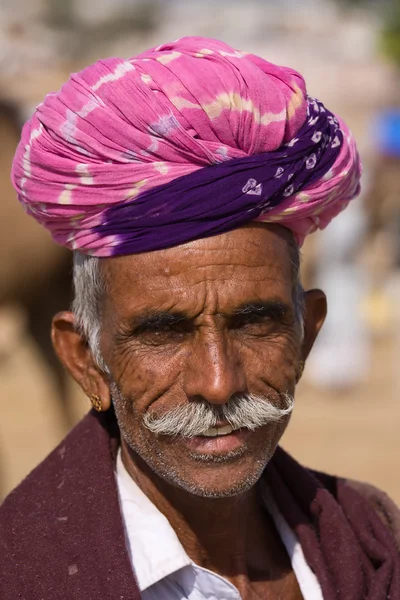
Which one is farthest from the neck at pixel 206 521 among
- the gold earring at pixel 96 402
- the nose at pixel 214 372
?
the nose at pixel 214 372

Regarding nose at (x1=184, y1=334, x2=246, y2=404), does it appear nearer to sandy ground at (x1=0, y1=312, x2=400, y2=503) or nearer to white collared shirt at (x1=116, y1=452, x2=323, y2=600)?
white collared shirt at (x1=116, y1=452, x2=323, y2=600)

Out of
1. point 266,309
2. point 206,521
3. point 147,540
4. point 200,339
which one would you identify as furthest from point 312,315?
point 147,540

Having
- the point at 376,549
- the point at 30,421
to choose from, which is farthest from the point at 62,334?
the point at 30,421

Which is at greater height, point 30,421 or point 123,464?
point 123,464

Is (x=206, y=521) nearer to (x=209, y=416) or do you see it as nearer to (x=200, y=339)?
(x=209, y=416)

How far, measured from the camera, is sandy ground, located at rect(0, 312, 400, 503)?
7.08 metres

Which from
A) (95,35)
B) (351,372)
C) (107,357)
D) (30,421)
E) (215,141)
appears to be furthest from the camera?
(95,35)

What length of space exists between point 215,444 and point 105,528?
298 mm

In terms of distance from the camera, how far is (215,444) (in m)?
2.15

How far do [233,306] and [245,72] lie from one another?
19.9 inches

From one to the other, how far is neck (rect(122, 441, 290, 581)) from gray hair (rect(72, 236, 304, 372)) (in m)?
0.29

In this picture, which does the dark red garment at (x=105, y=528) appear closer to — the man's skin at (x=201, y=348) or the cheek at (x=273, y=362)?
the man's skin at (x=201, y=348)

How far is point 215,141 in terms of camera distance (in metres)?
2.11

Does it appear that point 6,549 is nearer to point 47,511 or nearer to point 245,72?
point 47,511
